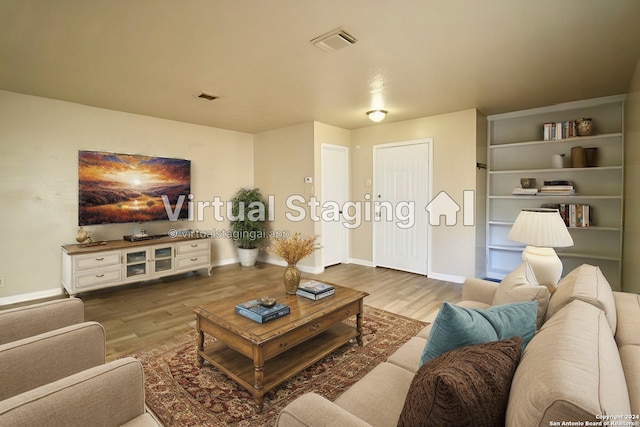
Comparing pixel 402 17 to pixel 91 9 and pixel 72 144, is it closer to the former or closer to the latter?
pixel 91 9

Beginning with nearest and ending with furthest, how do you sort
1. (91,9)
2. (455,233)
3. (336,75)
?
(91,9), (336,75), (455,233)

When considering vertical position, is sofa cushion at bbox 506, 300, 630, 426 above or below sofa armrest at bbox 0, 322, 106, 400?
above

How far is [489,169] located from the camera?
4781mm

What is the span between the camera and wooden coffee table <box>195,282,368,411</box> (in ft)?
6.07

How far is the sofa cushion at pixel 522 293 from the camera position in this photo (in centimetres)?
149

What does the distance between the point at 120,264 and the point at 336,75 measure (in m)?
3.44

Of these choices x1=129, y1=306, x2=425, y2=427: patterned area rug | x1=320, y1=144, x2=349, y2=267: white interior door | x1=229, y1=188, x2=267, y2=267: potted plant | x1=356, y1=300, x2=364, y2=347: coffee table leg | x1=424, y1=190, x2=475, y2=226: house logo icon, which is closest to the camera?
x1=129, y1=306, x2=425, y2=427: patterned area rug

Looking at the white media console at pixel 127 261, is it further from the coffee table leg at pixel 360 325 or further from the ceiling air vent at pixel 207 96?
the coffee table leg at pixel 360 325

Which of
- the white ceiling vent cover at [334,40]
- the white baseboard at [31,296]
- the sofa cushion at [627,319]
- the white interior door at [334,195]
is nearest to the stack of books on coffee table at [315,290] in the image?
the sofa cushion at [627,319]

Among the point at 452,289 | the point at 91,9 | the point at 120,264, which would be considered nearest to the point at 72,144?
the point at 120,264

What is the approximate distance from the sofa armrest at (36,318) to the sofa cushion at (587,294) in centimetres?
245

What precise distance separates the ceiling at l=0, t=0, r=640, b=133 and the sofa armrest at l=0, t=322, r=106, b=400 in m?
1.94

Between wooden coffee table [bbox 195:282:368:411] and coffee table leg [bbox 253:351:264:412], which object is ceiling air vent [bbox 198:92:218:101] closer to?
wooden coffee table [bbox 195:282:368:411]

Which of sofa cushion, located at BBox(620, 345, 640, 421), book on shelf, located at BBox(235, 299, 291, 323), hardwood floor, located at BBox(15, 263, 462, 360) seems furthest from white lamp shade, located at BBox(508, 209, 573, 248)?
book on shelf, located at BBox(235, 299, 291, 323)
